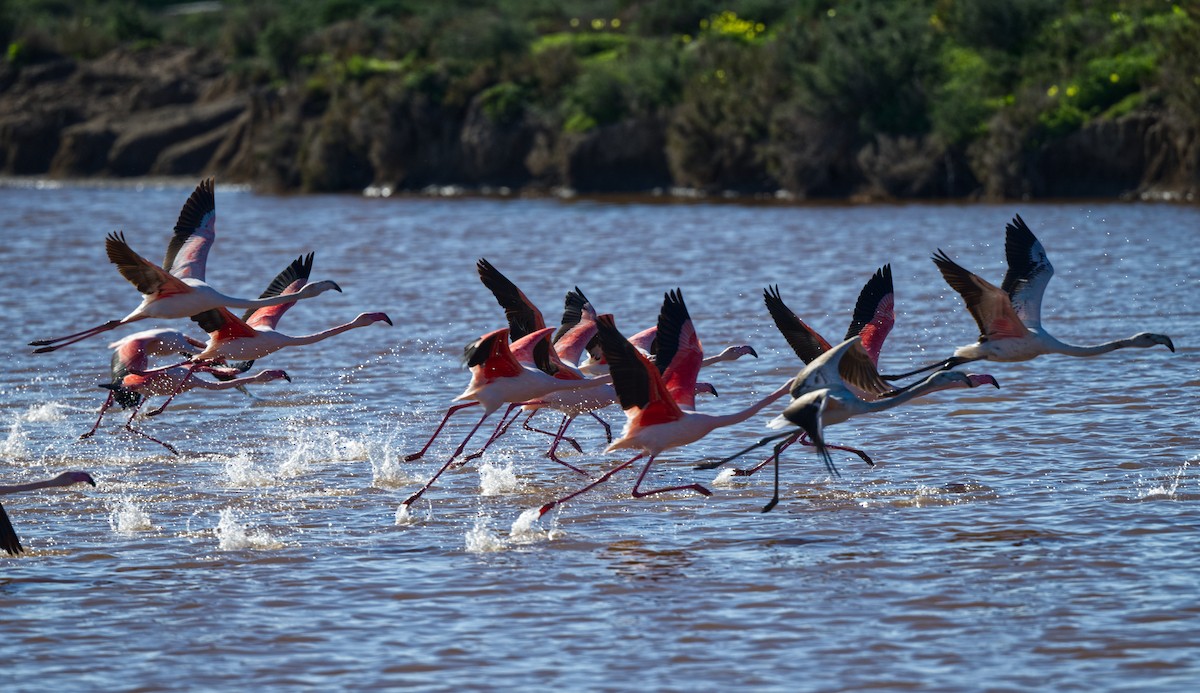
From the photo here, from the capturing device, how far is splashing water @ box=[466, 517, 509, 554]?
342 inches

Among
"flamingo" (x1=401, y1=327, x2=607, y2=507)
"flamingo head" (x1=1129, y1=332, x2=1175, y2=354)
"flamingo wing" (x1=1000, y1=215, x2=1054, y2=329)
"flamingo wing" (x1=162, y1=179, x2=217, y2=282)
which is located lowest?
"flamingo" (x1=401, y1=327, x2=607, y2=507)

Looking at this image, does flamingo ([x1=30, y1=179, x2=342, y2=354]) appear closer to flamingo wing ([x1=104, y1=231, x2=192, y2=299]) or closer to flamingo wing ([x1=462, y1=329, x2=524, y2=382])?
flamingo wing ([x1=104, y1=231, x2=192, y2=299])

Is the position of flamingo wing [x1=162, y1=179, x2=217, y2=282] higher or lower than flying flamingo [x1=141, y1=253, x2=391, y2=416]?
higher

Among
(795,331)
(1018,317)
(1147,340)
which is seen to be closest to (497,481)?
(795,331)

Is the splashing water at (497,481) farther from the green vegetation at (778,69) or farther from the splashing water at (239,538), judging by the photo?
the green vegetation at (778,69)

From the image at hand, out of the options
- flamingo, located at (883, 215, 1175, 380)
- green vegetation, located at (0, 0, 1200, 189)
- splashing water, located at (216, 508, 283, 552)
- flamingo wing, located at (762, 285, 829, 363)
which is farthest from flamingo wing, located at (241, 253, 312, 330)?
green vegetation, located at (0, 0, 1200, 189)

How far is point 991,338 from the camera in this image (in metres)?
10.5

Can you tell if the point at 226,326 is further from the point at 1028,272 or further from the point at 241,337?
the point at 1028,272

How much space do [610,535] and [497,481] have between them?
1527 mm

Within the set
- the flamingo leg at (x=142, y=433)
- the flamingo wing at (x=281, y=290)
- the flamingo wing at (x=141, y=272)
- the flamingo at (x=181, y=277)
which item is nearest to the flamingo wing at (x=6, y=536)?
the flamingo at (x=181, y=277)

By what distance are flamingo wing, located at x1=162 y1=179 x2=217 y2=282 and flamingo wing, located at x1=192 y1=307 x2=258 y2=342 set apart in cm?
37

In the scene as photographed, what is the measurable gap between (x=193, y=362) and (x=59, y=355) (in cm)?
472

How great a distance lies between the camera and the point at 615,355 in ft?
28.5

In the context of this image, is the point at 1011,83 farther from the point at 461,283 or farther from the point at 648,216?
the point at 461,283
